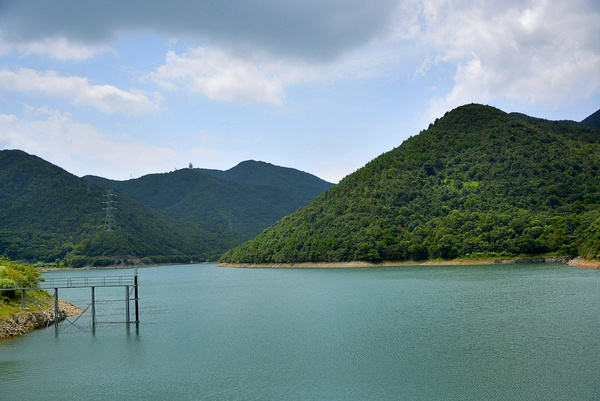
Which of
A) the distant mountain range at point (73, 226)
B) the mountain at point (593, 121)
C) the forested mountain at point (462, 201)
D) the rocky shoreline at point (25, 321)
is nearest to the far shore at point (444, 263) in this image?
the forested mountain at point (462, 201)

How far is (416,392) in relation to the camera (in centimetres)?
1845

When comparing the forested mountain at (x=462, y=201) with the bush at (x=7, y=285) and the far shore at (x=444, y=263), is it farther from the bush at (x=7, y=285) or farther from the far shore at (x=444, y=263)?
the bush at (x=7, y=285)

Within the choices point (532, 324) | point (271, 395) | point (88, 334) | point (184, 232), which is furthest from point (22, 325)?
point (184, 232)

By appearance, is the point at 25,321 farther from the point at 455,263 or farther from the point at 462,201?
the point at 462,201

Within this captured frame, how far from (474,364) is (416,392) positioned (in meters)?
4.46

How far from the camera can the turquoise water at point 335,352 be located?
1919 cm

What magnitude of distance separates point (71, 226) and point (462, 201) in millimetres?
113504

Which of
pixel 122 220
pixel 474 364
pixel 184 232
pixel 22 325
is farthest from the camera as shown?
pixel 184 232

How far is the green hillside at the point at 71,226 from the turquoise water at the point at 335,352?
347ft

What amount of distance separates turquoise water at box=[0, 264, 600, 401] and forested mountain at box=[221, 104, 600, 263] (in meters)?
43.5

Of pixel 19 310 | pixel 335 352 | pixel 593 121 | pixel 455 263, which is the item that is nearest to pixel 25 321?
pixel 19 310

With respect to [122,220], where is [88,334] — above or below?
below

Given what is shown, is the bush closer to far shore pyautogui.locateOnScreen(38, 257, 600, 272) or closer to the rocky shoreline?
the rocky shoreline

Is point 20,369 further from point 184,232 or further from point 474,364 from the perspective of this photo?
point 184,232
